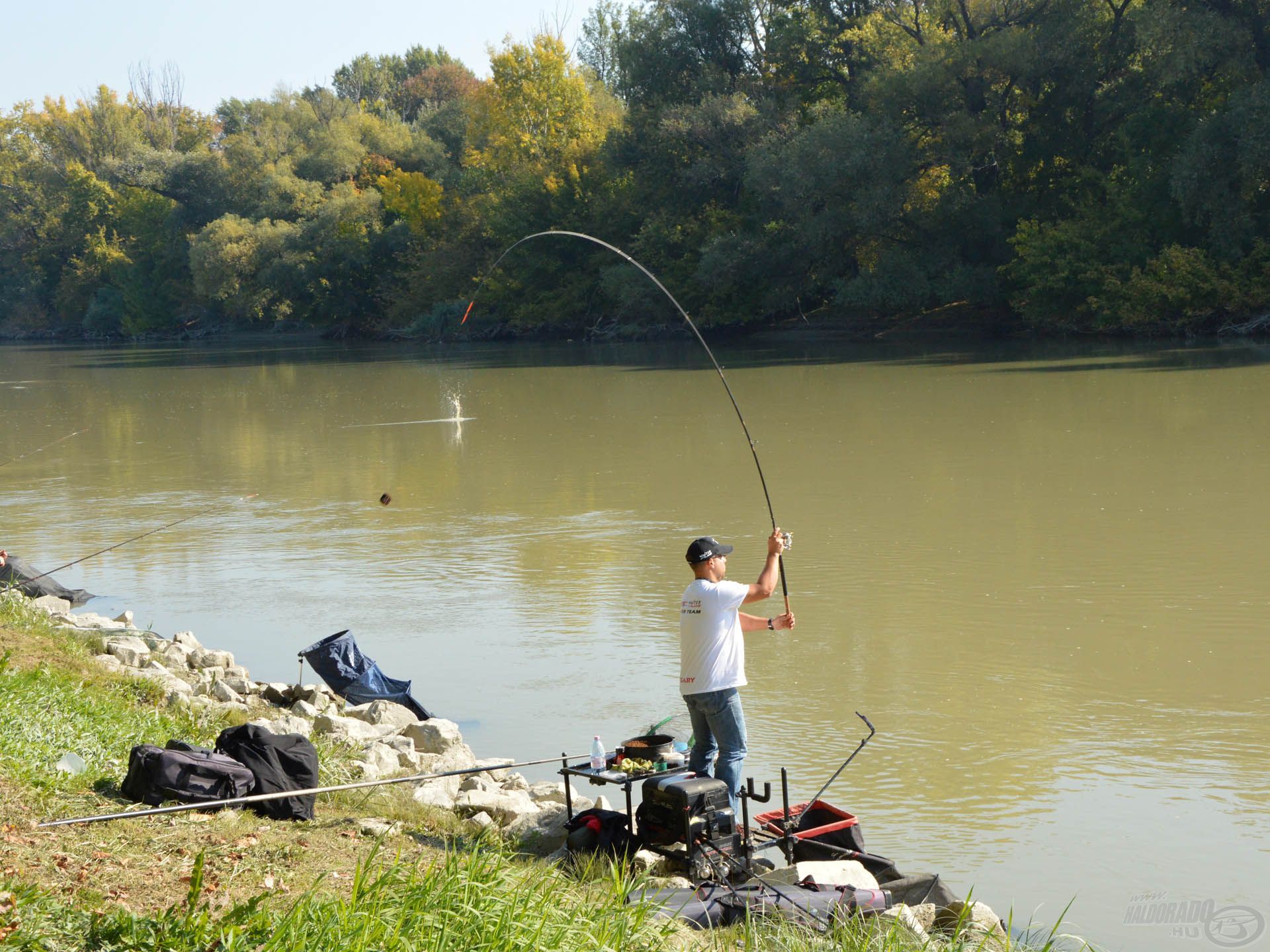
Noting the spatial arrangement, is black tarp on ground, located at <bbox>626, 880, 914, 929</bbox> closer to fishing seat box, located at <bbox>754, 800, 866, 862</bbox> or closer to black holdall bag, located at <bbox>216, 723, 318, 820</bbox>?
fishing seat box, located at <bbox>754, 800, 866, 862</bbox>

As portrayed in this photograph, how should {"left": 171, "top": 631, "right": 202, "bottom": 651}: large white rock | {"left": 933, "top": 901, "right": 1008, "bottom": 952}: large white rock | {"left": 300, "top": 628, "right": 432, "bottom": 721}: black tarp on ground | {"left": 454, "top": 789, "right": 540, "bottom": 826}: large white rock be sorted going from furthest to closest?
{"left": 171, "top": 631, "right": 202, "bottom": 651}: large white rock, {"left": 300, "top": 628, "right": 432, "bottom": 721}: black tarp on ground, {"left": 454, "top": 789, "right": 540, "bottom": 826}: large white rock, {"left": 933, "top": 901, "right": 1008, "bottom": 952}: large white rock

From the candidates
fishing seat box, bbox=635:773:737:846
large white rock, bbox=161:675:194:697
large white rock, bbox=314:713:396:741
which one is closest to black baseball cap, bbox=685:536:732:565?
fishing seat box, bbox=635:773:737:846

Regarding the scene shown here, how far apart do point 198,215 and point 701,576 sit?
230 feet

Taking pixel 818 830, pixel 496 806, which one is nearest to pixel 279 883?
pixel 496 806

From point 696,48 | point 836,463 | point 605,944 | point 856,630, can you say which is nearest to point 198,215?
point 696,48

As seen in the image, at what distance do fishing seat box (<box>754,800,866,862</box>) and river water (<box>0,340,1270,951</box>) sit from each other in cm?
49

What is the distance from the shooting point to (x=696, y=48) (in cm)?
4400

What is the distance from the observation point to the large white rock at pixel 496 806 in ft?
18.6

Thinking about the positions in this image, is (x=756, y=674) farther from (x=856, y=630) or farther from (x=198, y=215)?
(x=198, y=215)

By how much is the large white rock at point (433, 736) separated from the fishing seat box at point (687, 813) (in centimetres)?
228

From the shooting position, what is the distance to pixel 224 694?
7496 mm

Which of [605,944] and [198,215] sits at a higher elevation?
[198,215]

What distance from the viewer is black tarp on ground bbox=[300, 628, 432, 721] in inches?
309

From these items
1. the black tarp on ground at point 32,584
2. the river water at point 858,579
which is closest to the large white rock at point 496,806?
the river water at point 858,579
